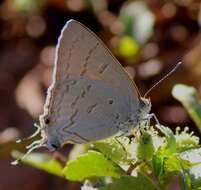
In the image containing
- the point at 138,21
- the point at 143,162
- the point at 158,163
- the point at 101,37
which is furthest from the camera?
the point at 101,37

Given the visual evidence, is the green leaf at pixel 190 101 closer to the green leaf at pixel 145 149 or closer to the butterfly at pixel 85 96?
the butterfly at pixel 85 96

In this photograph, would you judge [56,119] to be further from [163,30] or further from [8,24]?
[8,24]

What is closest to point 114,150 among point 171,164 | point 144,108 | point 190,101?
point 171,164

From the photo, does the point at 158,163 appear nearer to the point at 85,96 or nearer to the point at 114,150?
the point at 114,150

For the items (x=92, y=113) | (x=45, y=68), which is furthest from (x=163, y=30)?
(x=92, y=113)

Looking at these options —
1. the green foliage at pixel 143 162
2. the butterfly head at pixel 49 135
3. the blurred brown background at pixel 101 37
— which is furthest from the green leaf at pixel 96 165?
the blurred brown background at pixel 101 37

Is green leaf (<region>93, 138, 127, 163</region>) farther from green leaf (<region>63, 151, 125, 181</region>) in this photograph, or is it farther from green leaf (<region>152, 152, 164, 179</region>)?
green leaf (<region>152, 152, 164, 179</region>)

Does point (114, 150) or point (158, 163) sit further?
point (114, 150)
